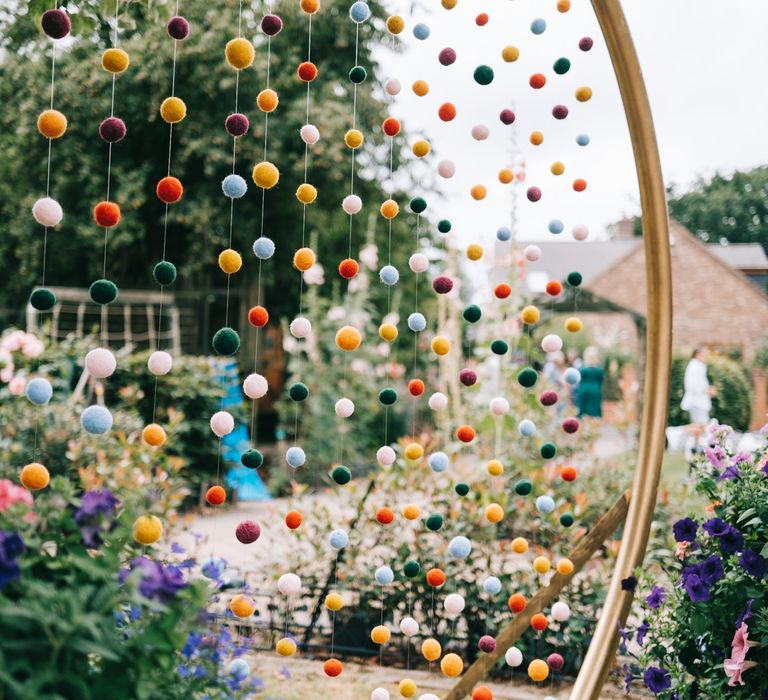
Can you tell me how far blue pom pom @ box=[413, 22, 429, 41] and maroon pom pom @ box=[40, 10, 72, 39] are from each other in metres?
0.91

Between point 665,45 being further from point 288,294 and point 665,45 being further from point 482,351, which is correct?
point 482,351

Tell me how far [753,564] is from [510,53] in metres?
1.48

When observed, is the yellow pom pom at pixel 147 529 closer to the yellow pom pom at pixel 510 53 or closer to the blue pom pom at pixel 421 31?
the blue pom pom at pixel 421 31

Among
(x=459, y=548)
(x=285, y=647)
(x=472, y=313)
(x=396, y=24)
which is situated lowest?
(x=285, y=647)

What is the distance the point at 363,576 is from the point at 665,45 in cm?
1501

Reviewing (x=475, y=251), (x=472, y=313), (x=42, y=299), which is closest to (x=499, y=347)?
(x=472, y=313)

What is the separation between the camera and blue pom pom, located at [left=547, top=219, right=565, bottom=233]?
7.81 feet

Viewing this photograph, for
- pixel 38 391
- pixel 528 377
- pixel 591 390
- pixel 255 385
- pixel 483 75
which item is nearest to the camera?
pixel 38 391

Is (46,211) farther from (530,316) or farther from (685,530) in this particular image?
(685,530)

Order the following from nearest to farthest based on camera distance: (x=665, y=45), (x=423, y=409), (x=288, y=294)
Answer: (x=423, y=409) < (x=288, y=294) < (x=665, y=45)

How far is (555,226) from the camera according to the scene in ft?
7.86

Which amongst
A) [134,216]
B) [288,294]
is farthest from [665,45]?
[134,216]

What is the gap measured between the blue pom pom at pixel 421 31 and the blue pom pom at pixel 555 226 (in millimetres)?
651

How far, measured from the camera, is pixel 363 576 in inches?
146
